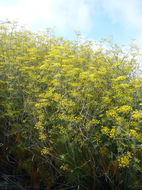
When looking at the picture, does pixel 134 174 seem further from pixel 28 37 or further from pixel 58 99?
pixel 28 37

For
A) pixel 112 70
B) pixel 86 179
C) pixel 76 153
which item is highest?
pixel 112 70

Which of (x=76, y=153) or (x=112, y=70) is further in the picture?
(x=112, y=70)

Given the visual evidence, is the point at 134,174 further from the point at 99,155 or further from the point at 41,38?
the point at 41,38

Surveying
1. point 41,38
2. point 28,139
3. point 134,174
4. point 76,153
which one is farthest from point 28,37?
point 134,174

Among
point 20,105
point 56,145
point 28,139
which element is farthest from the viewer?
point 20,105

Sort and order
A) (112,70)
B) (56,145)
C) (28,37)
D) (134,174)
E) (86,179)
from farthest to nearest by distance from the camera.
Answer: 1. (28,37)
2. (112,70)
3. (56,145)
4. (86,179)
5. (134,174)

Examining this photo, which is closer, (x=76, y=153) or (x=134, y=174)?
(x=134, y=174)

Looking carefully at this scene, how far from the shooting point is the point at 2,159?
4.25m

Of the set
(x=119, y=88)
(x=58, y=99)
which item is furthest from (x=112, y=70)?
(x=58, y=99)

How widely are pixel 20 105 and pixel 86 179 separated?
216 cm

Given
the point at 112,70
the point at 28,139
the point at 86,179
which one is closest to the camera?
the point at 86,179

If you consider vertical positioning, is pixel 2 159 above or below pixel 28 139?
below

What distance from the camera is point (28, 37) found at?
6.91 metres

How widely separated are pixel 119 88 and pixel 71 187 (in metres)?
2.04
